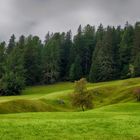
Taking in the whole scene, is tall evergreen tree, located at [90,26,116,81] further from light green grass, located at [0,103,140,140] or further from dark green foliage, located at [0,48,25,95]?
light green grass, located at [0,103,140,140]

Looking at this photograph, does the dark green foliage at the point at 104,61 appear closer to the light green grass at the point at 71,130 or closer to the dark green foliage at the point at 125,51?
the dark green foliage at the point at 125,51

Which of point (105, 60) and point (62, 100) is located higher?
point (105, 60)

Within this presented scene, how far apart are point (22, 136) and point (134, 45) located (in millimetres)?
116027

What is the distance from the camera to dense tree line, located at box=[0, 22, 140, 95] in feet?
454

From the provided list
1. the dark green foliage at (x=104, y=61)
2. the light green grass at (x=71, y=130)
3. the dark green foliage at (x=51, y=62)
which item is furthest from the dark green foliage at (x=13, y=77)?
the light green grass at (x=71, y=130)

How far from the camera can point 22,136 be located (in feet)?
104

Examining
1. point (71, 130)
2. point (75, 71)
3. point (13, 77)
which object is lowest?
point (71, 130)

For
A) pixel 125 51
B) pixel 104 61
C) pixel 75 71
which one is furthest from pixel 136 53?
pixel 75 71

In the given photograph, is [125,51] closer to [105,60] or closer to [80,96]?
[105,60]

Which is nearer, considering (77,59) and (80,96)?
(80,96)

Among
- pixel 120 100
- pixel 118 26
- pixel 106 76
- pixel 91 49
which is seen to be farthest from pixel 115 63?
pixel 120 100

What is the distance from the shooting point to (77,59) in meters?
153

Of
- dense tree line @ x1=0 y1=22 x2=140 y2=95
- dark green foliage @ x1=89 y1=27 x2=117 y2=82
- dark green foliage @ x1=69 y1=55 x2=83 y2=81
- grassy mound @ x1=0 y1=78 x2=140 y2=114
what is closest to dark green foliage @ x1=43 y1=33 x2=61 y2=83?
dense tree line @ x1=0 y1=22 x2=140 y2=95

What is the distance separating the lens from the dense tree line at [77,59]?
138375 millimetres
